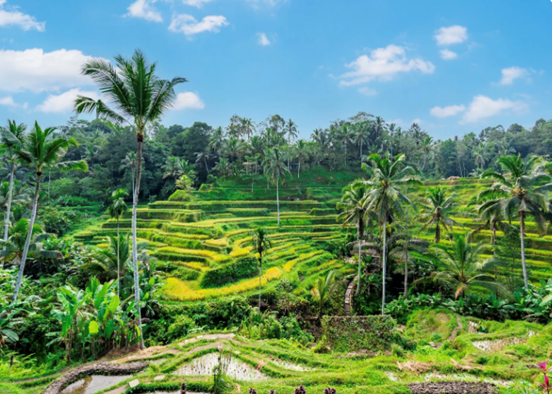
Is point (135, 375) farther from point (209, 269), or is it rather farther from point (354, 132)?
point (354, 132)

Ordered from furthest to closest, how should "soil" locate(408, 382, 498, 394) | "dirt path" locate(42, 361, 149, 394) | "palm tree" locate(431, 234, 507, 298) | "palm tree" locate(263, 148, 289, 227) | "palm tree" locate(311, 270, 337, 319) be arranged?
"palm tree" locate(263, 148, 289, 227) → "palm tree" locate(311, 270, 337, 319) → "palm tree" locate(431, 234, 507, 298) → "dirt path" locate(42, 361, 149, 394) → "soil" locate(408, 382, 498, 394)

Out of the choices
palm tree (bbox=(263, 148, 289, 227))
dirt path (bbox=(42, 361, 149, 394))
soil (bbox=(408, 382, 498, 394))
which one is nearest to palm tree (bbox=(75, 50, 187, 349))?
dirt path (bbox=(42, 361, 149, 394))

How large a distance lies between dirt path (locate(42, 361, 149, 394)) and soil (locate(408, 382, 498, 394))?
7.54 meters

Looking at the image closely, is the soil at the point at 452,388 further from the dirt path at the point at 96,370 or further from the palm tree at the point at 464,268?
the palm tree at the point at 464,268

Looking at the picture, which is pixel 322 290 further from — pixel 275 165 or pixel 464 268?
pixel 275 165

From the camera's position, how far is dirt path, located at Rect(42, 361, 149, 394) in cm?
777

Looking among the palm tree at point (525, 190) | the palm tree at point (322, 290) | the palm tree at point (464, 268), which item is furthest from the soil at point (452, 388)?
the palm tree at point (525, 190)

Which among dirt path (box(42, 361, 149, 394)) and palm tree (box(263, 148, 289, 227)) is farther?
palm tree (box(263, 148, 289, 227))

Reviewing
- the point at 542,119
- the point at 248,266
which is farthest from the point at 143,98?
the point at 542,119

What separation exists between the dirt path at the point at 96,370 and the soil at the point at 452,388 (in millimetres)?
7535

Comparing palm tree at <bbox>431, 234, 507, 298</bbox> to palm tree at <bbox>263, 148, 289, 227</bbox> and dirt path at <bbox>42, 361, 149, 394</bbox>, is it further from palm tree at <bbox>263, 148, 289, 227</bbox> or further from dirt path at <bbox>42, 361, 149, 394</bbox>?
palm tree at <bbox>263, 148, 289, 227</bbox>

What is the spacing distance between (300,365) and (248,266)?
11.2 metres

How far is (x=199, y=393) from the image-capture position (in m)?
7.36

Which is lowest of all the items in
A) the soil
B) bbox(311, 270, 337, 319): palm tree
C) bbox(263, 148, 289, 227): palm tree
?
bbox(311, 270, 337, 319): palm tree
